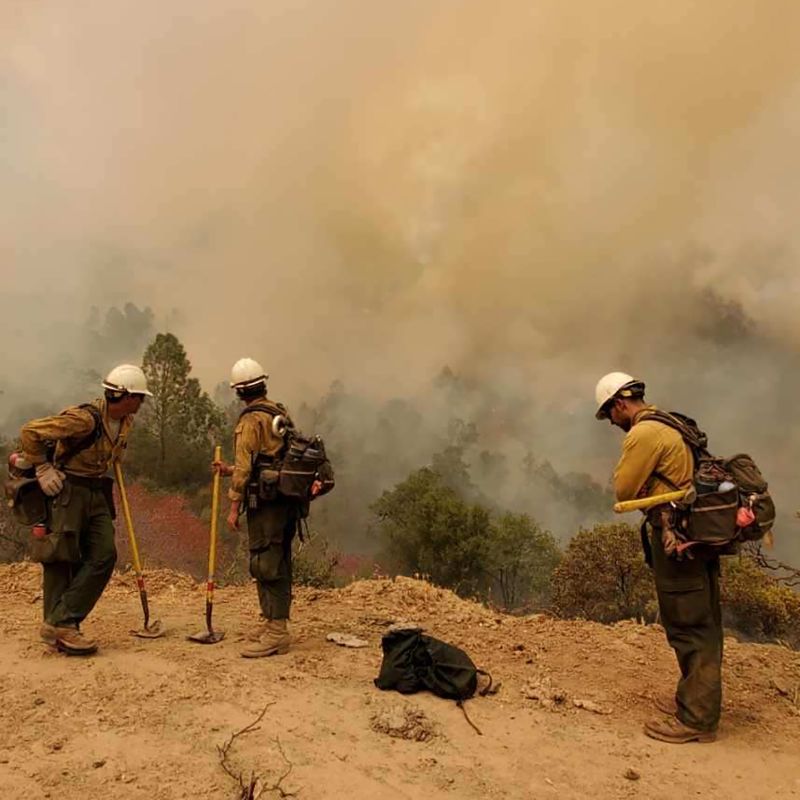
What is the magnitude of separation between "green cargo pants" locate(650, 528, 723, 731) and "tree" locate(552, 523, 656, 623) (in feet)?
68.4

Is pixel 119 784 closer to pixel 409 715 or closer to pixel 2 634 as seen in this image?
pixel 409 715

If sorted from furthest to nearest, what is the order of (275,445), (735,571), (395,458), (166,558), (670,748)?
1. (395,458)
2. (166,558)
3. (735,571)
4. (275,445)
5. (670,748)

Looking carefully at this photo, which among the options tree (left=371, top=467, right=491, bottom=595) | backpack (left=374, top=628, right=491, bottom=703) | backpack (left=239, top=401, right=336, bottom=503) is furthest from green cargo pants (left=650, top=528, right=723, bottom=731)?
tree (left=371, top=467, right=491, bottom=595)

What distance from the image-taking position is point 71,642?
18.2 feet

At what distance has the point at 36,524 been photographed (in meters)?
5.44

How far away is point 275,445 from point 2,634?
309 centimetres

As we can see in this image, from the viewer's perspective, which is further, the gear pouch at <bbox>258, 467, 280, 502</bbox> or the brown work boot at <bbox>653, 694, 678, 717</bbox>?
the gear pouch at <bbox>258, 467, 280, 502</bbox>

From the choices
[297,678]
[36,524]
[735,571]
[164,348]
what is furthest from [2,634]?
[164,348]

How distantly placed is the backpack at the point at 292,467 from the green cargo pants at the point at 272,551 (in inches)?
5.9

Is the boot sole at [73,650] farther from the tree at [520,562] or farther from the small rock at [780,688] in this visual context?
the tree at [520,562]

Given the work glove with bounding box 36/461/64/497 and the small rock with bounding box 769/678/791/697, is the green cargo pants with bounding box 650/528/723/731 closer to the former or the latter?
the small rock with bounding box 769/678/791/697

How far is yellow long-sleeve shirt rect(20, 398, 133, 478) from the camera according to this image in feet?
17.5

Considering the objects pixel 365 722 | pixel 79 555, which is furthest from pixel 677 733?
pixel 79 555

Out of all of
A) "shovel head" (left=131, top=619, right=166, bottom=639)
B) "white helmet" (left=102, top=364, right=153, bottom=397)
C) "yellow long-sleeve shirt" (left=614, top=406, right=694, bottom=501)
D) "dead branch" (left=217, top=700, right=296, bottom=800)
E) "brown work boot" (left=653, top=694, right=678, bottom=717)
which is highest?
"white helmet" (left=102, top=364, right=153, bottom=397)
